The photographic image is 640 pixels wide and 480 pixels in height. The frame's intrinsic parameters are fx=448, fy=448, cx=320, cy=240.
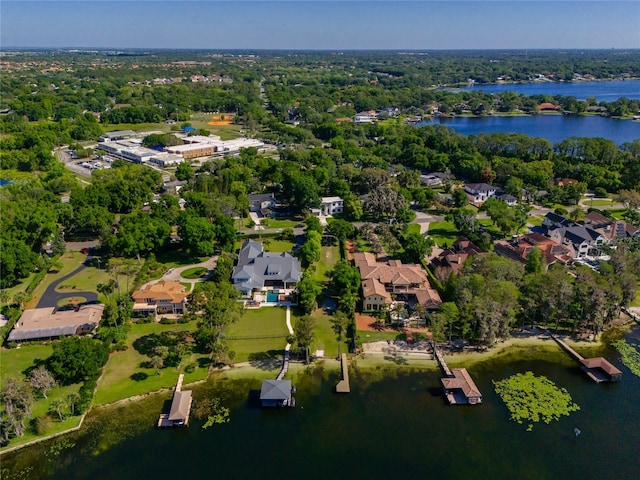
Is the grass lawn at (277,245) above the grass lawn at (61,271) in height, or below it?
above

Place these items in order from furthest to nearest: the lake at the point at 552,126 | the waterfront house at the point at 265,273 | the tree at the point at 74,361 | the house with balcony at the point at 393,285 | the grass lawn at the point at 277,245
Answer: the lake at the point at 552,126
the grass lawn at the point at 277,245
the waterfront house at the point at 265,273
the house with balcony at the point at 393,285
the tree at the point at 74,361

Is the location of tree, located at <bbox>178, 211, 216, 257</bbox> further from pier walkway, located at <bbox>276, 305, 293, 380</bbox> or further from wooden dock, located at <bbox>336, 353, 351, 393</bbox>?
wooden dock, located at <bbox>336, 353, 351, 393</bbox>

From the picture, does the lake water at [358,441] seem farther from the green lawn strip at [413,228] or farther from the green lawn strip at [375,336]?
the green lawn strip at [413,228]

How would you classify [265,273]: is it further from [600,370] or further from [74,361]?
[600,370]

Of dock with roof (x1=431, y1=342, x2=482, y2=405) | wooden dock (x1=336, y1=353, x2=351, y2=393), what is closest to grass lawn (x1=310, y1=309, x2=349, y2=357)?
wooden dock (x1=336, y1=353, x2=351, y2=393)

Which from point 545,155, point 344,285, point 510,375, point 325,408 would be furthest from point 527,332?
point 545,155

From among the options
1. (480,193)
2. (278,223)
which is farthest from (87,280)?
(480,193)

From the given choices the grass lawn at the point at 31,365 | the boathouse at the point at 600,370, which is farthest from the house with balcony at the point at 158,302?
the boathouse at the point at 600,370

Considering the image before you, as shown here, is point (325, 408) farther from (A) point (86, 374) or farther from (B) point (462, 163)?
(B) point (462, 163)

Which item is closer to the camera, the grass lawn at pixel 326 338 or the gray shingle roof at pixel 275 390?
the gray shingle roof at pixel 275 390

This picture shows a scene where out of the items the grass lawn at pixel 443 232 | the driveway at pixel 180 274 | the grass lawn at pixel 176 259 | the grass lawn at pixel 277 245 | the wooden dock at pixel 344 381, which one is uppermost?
the grass lawn at pixel 443 232
